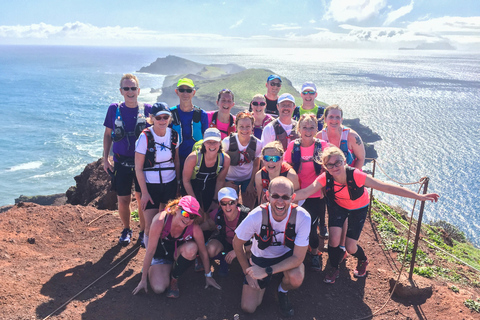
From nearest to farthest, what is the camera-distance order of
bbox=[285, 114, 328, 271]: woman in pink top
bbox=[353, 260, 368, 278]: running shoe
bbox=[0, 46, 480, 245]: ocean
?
bbox=[285, 114, 328, 271]: woman in pink top
bbox=[353, 260, 368, 278]: running shoe
bbox=[0, 46, 480, 245]: ocean

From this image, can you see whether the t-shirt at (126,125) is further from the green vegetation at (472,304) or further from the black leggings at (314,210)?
the green vegetation at (472,304)

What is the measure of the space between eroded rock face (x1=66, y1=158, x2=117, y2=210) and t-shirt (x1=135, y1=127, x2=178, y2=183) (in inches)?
266

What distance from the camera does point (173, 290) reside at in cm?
604

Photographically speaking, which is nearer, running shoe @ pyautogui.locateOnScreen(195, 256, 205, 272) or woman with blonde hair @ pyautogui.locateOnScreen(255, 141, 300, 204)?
woman with blonde hair @ pyautogui.locateOnScreen(255, 141, 300, 204)

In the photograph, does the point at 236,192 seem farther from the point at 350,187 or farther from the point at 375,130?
the point at 375,130

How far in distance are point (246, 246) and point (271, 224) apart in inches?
47.6

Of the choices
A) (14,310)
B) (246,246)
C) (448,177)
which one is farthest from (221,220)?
(448,177)

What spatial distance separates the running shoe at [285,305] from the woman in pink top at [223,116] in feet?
12.7

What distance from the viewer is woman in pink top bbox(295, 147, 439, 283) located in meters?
5.83

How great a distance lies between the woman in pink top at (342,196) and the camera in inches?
230

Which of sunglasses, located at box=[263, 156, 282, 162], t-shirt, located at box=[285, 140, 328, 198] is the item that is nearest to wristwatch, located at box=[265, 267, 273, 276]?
sunglasses, located at box=[263, 156, 282, 162]

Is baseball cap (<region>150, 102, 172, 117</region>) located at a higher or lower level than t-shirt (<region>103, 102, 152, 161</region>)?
higher

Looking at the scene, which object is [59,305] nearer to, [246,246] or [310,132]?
[246,246]

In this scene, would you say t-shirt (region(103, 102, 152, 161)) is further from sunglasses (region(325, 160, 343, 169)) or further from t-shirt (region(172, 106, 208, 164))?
sunglasses (region(325, 160, 343, 169))
